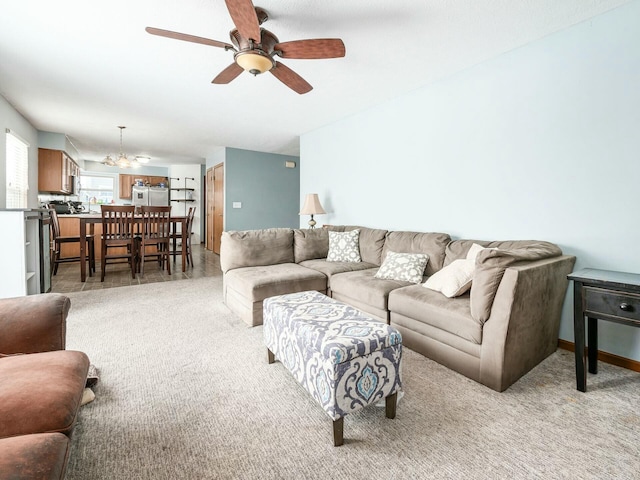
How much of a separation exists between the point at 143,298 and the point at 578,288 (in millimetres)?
4059

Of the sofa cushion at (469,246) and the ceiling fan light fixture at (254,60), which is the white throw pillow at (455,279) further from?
the ceiling fan light fixture at (254,60)

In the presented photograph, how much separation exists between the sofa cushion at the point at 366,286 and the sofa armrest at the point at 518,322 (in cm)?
86

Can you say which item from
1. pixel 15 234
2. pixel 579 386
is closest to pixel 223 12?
pixel 15 234

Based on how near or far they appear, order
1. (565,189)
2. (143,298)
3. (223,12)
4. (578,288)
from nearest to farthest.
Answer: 1. (578,288)
2. (223,12)
3. (565,189)
4. (143,298)

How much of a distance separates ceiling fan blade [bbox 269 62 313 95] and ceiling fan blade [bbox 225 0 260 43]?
374 millimetres

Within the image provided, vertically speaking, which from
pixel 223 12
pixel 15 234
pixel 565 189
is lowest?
pixel 15 234

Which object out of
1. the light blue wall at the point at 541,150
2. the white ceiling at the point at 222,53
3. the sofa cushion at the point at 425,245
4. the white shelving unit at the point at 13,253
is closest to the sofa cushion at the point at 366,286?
the sofa cushion at the point at 425,245

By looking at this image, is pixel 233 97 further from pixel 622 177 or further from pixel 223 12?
pixel 622 177

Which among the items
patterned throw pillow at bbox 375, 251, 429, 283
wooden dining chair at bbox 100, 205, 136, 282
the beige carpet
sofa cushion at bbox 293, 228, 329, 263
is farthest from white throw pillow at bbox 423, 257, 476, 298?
wooden dining chair at bbox 100, 205, 136, 282

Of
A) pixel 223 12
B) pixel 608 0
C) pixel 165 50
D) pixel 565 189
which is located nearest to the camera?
pixel 608 0

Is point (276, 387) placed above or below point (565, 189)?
below

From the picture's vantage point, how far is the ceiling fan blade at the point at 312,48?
2027mm

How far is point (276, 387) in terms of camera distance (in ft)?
6.01

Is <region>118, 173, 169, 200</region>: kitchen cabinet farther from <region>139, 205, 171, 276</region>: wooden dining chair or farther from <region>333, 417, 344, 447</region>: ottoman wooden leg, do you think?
<region>333, 417, 344, 447</region>: ottoman wooden leg
